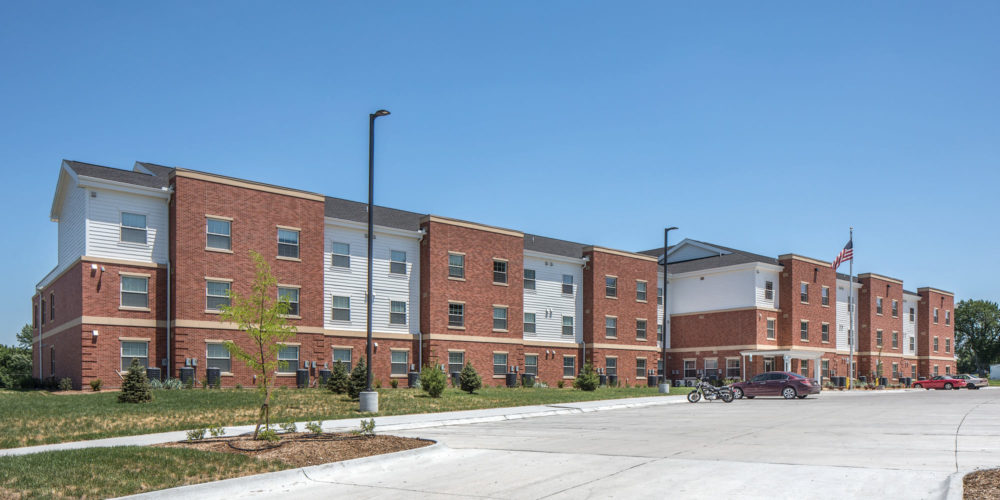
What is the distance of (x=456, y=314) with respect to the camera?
4172 cm

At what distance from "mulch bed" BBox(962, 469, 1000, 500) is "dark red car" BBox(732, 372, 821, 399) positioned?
3012cm

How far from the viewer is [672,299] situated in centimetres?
6219

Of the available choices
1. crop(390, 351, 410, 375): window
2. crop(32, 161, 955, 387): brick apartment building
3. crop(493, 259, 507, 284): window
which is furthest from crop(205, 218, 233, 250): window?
crop(493, 259, 507, 284): window

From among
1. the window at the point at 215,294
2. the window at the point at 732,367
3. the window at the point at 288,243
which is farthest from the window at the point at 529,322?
the window at the point at 215,294

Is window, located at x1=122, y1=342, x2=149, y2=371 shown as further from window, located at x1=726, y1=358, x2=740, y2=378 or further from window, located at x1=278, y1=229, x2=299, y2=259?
window, located at x1=726, y1=358, x2=740, y2=378

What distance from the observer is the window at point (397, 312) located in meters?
39.8

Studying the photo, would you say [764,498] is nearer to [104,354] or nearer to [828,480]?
[828,480]

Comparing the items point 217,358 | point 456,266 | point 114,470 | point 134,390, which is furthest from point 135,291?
point 114,470

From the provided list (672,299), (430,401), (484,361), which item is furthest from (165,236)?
(672,299)

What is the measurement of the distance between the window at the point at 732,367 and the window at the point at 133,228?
41.0 meters

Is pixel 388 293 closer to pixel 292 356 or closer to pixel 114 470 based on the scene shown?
pixel 292 356

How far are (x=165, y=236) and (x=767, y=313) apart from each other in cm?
4255

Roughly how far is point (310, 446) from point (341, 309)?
954 inches

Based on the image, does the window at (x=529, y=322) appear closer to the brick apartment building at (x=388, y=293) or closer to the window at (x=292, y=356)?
the brick apartment building at (x=388, y=293)
